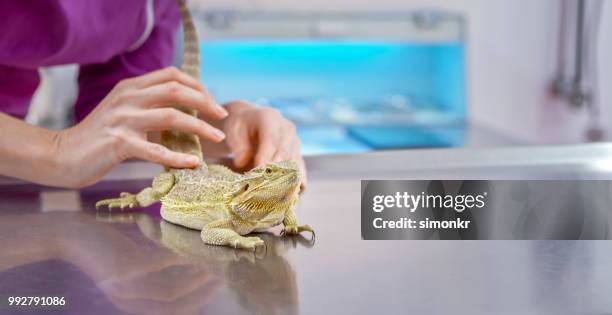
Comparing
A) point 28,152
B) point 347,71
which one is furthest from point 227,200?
point 347,71

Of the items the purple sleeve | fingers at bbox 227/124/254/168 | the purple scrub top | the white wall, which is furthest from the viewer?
the white wall

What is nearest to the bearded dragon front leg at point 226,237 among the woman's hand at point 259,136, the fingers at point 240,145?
the woman's hand at point 259,136

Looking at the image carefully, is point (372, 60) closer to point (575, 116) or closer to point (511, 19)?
point (511, 19)

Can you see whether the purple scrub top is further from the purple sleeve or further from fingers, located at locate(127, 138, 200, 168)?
fingers, located at locate(127, 138, 200, 168)

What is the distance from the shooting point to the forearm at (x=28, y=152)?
4.30 ft

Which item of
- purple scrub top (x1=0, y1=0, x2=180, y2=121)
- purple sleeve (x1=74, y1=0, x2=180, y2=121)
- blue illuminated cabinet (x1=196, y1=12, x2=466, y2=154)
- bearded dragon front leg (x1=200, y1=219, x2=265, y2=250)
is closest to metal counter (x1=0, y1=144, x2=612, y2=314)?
bearded dragon front leg (x1=200, y1=219, x2=265, y2=250)

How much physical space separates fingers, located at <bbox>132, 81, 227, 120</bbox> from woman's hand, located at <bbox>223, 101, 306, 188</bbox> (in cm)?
19

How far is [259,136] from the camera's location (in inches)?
58.0

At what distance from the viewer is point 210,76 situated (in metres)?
4.04

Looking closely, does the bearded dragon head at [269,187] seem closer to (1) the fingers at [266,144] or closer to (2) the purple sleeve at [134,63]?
(1) the fingers at [266,144]

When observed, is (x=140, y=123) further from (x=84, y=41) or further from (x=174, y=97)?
(x=84, y=41)

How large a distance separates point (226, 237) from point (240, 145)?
55 centimetres

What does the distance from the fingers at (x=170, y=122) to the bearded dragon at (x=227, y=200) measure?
0.22ft

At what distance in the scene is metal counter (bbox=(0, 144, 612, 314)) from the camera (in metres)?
0.74
